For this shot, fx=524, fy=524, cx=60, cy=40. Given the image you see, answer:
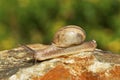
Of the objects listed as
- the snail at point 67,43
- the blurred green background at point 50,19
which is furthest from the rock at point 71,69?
the blurred green background at point 50,19

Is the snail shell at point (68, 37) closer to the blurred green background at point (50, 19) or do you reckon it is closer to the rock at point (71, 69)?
the rock at point (71, 69)

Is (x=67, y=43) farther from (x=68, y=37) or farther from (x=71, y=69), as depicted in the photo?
(x=71, y=69)

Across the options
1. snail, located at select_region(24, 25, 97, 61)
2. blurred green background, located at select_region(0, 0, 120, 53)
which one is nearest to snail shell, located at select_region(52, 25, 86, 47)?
snail, located at select_region(24, 25, 97, 61)

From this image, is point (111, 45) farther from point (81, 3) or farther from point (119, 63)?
point (119, 63)

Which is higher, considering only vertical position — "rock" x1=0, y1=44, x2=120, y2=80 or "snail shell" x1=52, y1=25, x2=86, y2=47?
"snail shell" x1=52, y1=25, x2=86, y2=47

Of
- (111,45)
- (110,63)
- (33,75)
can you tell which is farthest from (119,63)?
(111,45)

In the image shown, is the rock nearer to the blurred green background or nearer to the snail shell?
the snail shell
